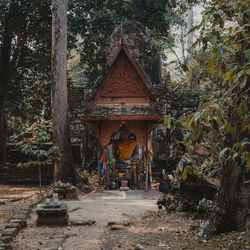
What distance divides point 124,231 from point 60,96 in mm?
8002

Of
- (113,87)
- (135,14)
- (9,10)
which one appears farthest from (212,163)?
(9,10)

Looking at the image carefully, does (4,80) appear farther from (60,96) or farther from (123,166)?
(123,166)

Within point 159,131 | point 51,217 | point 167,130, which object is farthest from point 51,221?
point 167,130

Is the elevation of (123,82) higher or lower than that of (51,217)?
higher

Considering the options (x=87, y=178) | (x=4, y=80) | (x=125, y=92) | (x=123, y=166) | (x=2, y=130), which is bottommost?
(x=87, y=178)

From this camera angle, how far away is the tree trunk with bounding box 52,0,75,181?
45.0 feet

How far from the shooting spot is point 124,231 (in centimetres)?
680

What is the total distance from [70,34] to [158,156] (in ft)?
24.6

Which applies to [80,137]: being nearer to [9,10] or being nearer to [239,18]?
[9,10]

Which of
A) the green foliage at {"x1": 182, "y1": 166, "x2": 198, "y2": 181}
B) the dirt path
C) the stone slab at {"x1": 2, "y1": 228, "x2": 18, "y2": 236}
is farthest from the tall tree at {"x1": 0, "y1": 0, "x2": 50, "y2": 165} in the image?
the green foliage at {"x1": 182, "y1": 166, "x2": 198, "y2": 181}

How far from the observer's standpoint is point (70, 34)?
60.3 feet

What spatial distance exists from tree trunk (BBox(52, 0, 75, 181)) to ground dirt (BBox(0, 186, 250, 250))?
3.39 metres

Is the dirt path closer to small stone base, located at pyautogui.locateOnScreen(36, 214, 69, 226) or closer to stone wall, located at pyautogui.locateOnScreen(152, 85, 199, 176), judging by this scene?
small stone base, located at pyautogui.locateOnScreen(36, 214, 69, 226)

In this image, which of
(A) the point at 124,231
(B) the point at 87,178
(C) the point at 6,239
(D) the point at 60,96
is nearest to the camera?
(C) the point at 6,239
